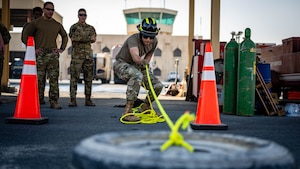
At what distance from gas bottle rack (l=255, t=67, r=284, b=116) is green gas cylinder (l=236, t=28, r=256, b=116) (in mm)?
482

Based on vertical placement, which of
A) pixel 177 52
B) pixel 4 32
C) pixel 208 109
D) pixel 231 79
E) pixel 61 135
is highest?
pixel 177 52

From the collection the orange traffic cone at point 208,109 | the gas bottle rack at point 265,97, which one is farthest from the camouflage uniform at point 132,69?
the gas bottle rack at point 265,97

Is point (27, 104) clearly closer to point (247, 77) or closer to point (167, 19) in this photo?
point (247, 77)

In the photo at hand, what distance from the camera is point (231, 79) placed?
26.1ft

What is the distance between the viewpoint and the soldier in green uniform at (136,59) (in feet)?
19.3

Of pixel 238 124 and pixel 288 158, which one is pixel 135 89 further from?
pixel 288 158

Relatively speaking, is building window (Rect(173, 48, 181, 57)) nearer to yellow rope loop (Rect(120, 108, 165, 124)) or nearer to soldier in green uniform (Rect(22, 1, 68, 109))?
soldier in green uniform (Rect(22, 1, 68, 109))

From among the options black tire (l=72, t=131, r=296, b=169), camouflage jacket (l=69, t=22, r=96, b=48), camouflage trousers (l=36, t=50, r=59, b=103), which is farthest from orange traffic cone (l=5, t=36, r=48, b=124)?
black tire (l=72, t=131, r=296, b=169)

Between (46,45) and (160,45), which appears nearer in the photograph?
(46,45)

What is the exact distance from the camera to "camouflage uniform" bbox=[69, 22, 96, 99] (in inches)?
349

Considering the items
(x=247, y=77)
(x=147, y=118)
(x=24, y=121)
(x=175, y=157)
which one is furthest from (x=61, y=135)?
(x=247, y=77)

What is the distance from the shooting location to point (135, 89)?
19.8 ft

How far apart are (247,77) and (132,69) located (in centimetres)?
251

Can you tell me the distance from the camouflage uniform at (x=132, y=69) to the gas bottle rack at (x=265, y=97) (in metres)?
2.56
